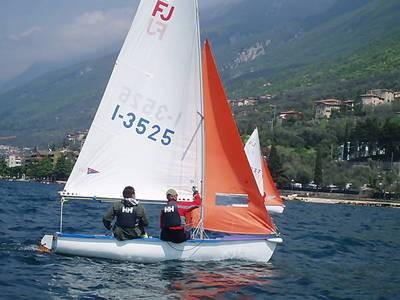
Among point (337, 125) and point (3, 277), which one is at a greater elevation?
point (337, 125)

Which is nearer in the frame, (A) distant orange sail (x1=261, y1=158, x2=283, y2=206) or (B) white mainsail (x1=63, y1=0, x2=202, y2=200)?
(B) white mainsail (x1=63, y1=0, x2=202, y2=200)

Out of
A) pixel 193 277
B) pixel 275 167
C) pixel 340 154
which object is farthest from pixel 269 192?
pixel 340 154

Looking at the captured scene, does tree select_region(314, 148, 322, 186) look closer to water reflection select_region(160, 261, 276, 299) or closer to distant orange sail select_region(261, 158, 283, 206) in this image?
distant orange sail select_region(261, 158, 283, 206)

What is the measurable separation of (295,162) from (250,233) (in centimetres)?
10591

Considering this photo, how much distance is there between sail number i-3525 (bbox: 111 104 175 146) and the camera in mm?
16875

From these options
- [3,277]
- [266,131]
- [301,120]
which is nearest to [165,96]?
[3,277]

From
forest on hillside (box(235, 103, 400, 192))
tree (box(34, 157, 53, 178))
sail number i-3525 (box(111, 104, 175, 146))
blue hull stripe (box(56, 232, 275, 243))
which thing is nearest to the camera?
blue hull stripe (box(56, 232, 275, 243))

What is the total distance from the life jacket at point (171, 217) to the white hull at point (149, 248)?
1.67ft

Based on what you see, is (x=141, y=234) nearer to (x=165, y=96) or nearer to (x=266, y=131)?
(x=165, y=96)

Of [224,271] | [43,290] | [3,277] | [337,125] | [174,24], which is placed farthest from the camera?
[337,125]

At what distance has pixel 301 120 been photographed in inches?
6619

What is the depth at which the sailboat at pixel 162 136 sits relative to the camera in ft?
54.8

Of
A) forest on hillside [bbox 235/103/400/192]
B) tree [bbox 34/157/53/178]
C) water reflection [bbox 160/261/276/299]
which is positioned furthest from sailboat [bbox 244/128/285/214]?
tree [bbox 34/157/53/178]

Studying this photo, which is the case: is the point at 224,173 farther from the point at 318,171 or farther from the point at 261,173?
the point at 318,171
